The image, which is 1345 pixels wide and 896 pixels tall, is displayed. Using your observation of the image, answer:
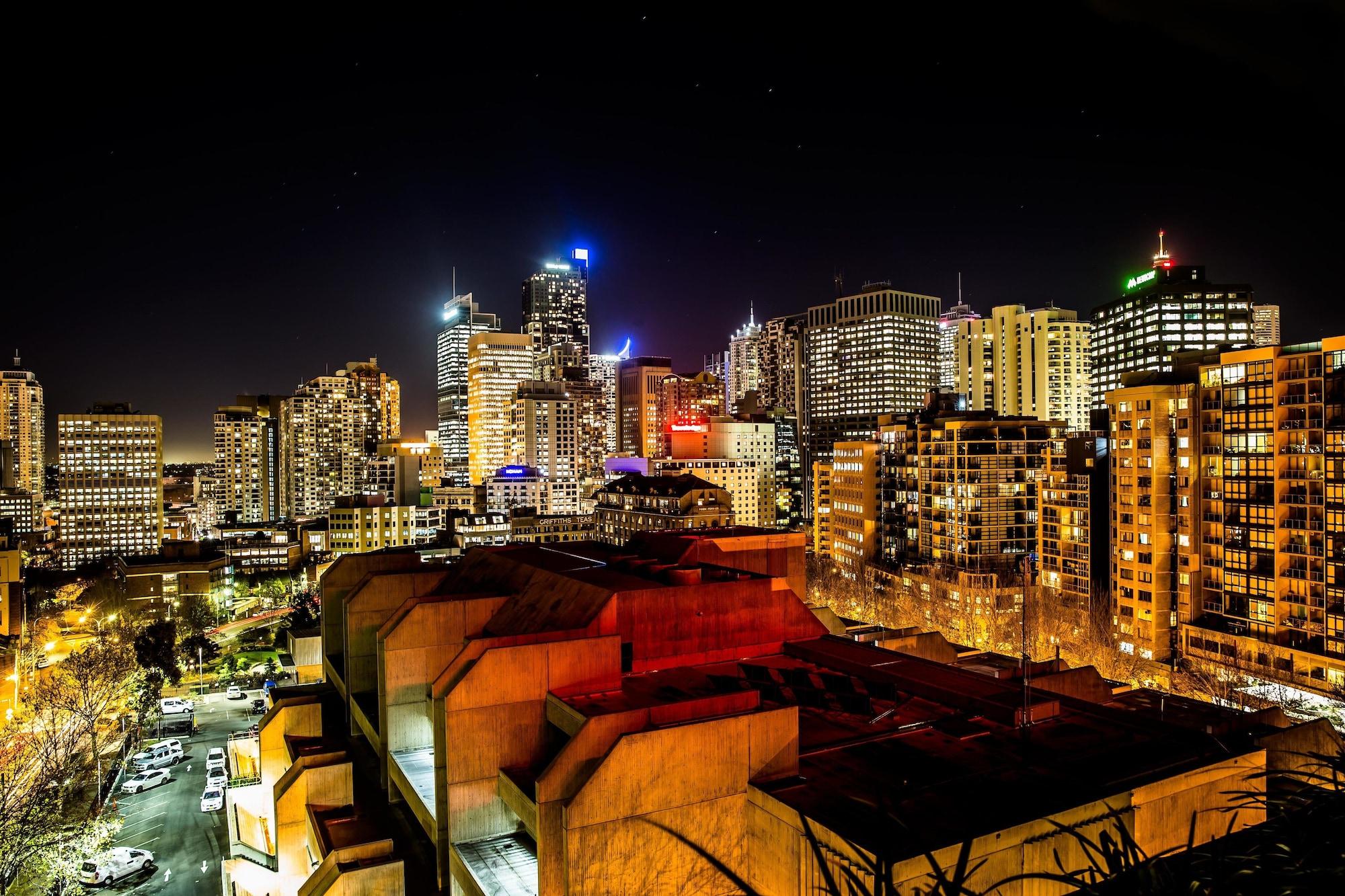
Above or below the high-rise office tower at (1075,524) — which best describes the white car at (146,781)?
below

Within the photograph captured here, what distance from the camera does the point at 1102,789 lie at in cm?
1602

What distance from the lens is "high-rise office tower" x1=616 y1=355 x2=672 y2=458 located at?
178m

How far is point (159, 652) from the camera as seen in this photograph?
48375 mm

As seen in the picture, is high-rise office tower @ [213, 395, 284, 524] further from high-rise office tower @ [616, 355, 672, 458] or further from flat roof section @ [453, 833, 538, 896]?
flat roof section @ [453, 833, 538, 896]

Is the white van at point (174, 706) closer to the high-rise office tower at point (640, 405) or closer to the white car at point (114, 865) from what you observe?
the white car at point (114, 865)

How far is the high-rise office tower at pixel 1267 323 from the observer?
166 meters

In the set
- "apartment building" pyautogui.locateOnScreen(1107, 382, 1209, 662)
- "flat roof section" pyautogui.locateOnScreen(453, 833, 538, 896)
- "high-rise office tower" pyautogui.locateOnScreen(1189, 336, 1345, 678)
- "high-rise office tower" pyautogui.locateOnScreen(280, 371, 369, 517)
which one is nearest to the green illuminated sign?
"apartment building" pyautogui.locateOnScreen(1107, 382, 1209, 662)

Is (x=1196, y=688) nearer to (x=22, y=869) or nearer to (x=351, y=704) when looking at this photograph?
(x=351, y=704)

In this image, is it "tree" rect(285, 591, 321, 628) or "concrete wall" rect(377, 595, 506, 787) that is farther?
"tree" rect(285, 591, 321, 628)

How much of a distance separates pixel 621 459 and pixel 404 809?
116839 millimetres

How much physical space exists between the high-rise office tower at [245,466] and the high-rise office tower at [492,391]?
43.1m

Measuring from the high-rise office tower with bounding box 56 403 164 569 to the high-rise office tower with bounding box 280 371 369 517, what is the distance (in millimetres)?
63242

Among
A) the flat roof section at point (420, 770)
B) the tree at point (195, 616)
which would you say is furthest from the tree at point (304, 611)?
the flat roof section at point (420, 770)

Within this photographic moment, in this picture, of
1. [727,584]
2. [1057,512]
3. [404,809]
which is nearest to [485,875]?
[404,809]
